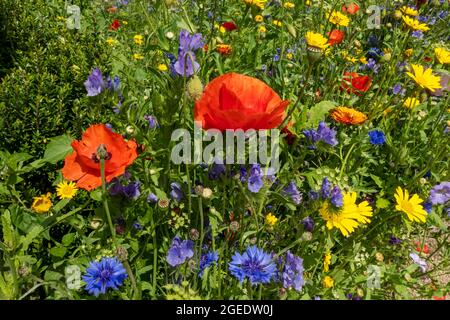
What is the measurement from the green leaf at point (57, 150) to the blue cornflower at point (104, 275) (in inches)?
19.7

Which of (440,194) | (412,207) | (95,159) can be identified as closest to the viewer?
(95,159)

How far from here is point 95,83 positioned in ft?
4.55

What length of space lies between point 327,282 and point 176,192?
0.60 metres

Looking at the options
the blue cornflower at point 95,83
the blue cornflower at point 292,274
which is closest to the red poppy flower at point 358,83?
the blue cornflower at point 292,274

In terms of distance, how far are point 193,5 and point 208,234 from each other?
2.85 metres

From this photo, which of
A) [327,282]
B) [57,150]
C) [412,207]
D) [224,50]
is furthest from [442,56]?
[57,150]

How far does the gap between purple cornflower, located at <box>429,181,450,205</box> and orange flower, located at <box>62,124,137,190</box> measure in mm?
A: 1225

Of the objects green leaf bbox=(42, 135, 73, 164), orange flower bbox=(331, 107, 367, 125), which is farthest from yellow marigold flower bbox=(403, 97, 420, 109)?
green leaf bbox=(42, 135, 73, 164)

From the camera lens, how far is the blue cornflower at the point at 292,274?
1278 millimetres

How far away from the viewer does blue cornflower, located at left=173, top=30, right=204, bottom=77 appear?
1241 millimetres

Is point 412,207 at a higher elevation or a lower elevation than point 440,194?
lower

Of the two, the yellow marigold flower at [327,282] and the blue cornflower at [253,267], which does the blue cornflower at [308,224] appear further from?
the blue cornflower at [253,267]

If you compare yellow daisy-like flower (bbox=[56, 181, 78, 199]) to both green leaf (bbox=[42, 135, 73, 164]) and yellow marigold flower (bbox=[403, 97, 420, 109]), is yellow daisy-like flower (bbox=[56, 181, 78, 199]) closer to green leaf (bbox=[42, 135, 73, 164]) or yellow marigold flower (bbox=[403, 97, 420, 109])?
green leaf (bbox=[42, 135, 73, 164])

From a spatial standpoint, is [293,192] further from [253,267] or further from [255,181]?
[253,267]
